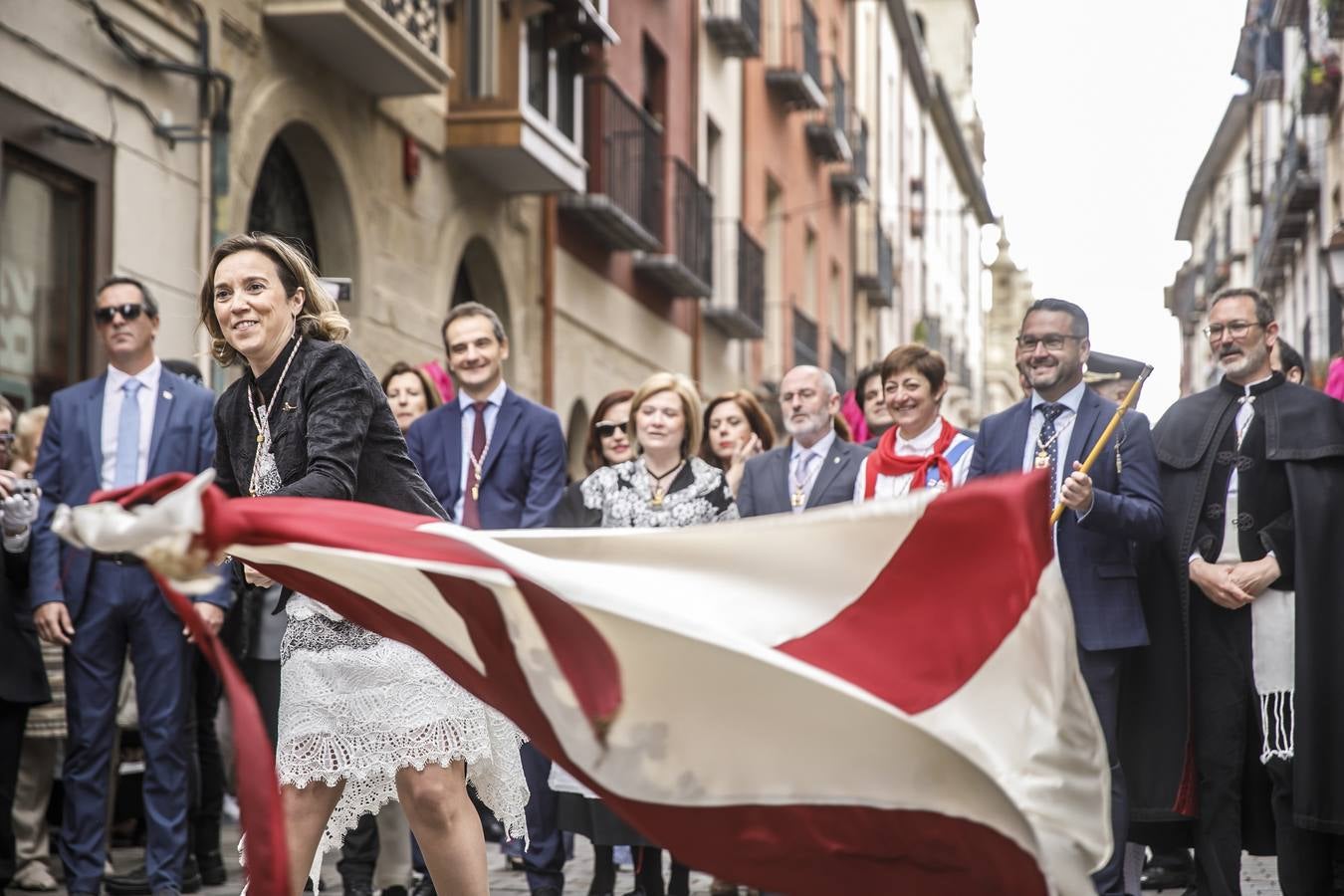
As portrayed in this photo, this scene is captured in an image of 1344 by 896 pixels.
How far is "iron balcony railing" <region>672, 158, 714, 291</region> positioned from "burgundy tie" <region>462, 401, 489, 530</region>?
1400cm

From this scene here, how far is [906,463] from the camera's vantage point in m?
8.03

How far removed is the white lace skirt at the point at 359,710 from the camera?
5.00m

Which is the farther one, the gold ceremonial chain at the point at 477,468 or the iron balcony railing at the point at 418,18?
the iron balcony railing at the point at 418,18

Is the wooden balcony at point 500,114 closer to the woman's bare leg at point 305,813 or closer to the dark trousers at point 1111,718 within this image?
the dark trousers at point 1111,718

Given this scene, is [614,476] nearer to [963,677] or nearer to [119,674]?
[119,674]

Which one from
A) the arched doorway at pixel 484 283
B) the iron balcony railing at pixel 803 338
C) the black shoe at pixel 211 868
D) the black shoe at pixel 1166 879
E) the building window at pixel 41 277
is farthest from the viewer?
the iron balcony railing at pixel 803 338

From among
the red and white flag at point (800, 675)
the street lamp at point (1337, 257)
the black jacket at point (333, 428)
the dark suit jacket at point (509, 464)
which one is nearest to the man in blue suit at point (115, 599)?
the dark suit jacket at point (509, 464)

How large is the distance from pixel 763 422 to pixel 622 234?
1024 centimetres

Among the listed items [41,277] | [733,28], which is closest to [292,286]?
[41,277]

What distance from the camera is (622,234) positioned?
1998 cm

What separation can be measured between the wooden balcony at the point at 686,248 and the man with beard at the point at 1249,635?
1462 centimetres

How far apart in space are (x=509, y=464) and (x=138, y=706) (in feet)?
6.16

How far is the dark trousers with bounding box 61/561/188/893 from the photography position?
7.46m

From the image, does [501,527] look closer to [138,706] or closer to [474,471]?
[474,471]
